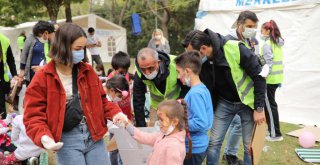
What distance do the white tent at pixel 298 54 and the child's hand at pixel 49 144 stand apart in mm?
5837

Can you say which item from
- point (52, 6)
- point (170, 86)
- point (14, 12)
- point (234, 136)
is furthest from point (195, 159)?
point (14, 12)

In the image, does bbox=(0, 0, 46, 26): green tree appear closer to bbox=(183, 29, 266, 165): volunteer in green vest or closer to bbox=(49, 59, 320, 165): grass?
bbox=(49, 59, 320, 165): grass

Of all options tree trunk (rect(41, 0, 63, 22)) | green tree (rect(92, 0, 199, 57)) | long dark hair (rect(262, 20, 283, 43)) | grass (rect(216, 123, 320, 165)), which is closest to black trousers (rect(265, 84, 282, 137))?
grass (rect(216, 123, 320, 165))

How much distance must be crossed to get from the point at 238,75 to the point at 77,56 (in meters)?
1.64

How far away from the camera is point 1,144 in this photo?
4.19m

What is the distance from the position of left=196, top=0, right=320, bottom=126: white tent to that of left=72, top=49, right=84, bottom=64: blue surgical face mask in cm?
549

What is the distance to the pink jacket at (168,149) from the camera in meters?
2.64

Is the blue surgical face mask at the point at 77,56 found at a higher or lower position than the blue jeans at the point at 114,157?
higher

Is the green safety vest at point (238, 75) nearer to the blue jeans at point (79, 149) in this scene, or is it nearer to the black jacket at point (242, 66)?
the black jacket at point (242, 66)

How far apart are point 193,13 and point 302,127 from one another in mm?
19634

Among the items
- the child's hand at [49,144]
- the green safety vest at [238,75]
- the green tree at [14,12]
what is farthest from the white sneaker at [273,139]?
the green tree at [14,12]

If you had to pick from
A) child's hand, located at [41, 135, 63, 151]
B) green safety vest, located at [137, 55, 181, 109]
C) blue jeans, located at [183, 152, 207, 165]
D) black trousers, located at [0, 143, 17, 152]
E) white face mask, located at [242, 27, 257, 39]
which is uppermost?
white face mask, located at [242, 27, 257, 39]

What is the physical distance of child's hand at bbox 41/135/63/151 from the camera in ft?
7.30

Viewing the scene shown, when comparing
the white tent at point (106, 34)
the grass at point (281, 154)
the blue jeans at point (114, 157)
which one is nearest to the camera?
the blue jeans at point (114, 157)
